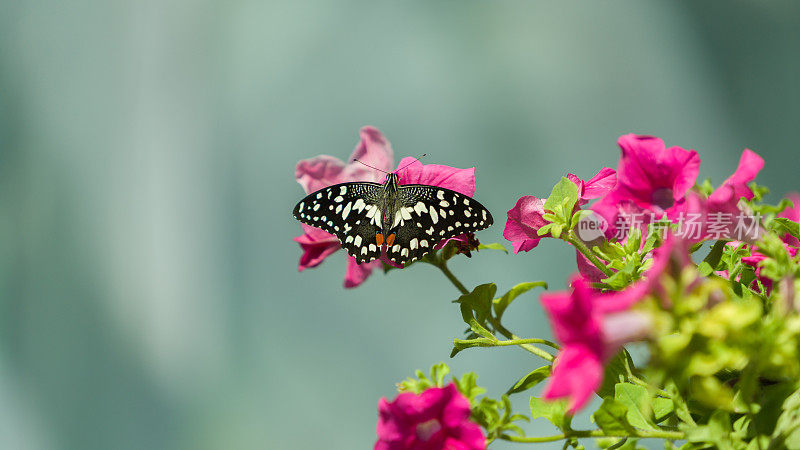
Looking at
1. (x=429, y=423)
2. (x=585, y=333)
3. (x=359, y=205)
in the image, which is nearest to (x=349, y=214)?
(x=359, y=205)

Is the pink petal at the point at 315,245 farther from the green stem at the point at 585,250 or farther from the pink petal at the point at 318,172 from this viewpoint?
the green stem at the point at 585,250

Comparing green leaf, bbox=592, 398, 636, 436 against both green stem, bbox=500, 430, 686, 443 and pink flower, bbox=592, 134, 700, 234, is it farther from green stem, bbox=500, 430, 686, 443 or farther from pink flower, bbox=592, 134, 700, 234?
pink flower, bbox=592, 134, 700, 234

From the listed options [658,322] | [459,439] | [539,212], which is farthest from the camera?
[539,212]

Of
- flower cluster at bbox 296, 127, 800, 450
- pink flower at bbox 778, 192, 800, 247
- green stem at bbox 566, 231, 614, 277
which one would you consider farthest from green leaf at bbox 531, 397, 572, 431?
pink flower at bbox 778, 192, 800, 247

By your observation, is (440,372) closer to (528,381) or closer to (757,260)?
(528,381)

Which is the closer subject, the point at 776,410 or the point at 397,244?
the point at 776,410

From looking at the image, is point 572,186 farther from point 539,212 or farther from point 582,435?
point 582,435

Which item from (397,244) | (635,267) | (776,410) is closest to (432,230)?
(397,244)
